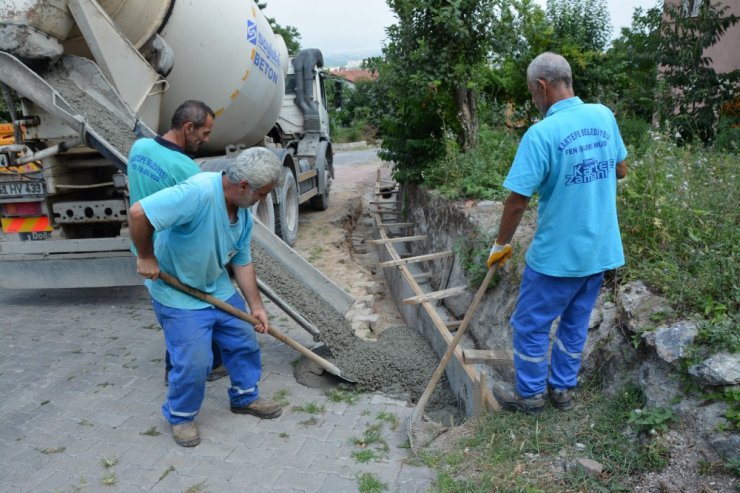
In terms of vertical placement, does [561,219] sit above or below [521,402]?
above

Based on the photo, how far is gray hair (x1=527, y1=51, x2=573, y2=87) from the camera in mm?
2549

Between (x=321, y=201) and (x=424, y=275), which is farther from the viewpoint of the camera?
(x=321, y=201)

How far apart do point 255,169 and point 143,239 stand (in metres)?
0.68

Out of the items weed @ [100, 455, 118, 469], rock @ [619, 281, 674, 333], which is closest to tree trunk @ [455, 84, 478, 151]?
rock @ [619, 281, 674, 333]

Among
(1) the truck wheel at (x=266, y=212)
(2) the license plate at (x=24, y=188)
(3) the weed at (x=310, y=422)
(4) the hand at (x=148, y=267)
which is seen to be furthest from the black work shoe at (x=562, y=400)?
(2) the license plate at (x=24, y=188)

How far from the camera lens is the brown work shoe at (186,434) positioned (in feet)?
9.79

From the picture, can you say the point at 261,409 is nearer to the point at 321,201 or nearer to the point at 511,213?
the point at 511,213

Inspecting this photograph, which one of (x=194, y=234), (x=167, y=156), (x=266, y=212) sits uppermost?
(x=167, y=156)

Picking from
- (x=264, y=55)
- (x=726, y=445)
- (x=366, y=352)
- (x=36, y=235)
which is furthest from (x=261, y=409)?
(x=264, y=55)

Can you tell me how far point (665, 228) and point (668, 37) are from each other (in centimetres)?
460

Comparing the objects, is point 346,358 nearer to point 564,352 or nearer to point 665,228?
point 564,352

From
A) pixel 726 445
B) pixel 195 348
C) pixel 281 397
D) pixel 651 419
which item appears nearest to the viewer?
pixel 726 445

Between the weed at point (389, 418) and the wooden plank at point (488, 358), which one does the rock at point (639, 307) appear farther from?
the weed at point (389, 418)

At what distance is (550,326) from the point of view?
109 inches
